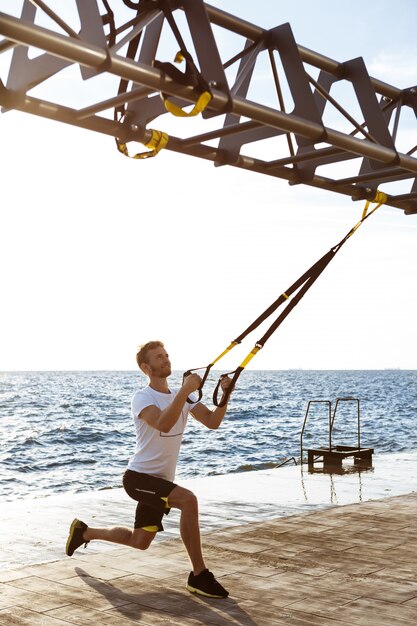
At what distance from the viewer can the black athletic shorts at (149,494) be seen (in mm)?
6352

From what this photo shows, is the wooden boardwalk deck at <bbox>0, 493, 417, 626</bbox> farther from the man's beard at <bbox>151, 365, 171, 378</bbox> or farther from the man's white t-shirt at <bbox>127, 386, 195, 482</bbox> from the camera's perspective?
the man's beard at <bbox>151, 365, 171, 378</bbox>

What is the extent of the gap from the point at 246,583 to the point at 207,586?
21.7 inches

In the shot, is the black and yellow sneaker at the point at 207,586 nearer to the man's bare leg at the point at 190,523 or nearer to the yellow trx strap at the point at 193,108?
the man's bare leg at the point at 190,523

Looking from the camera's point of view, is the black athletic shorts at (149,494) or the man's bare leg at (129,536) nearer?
the black athletic shorts at (149,494)

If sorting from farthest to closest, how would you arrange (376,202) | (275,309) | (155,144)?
(376,202) → (275,309) → (155,144)

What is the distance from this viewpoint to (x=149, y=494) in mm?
6375

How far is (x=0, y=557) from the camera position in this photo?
7.79 metres

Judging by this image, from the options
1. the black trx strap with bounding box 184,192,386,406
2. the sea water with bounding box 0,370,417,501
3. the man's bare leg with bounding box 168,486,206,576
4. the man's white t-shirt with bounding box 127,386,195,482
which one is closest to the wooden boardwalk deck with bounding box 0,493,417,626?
the man's bare leg with bounding box 168,486,206,576

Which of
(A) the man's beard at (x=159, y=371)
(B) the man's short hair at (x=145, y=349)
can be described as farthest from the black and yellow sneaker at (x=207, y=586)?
(B) the man's short hair at (x=145, y=349)

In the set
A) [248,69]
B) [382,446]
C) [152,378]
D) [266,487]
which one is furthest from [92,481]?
[248,69]

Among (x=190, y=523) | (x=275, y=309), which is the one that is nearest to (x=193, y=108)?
(x=275, y=309)

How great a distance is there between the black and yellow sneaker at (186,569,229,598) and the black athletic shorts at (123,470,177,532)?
534mm

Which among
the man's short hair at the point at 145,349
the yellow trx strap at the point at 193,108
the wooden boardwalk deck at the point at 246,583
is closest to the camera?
the yellow trx strap at the point at 193,108

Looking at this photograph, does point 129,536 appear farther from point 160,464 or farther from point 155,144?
point 155,144
